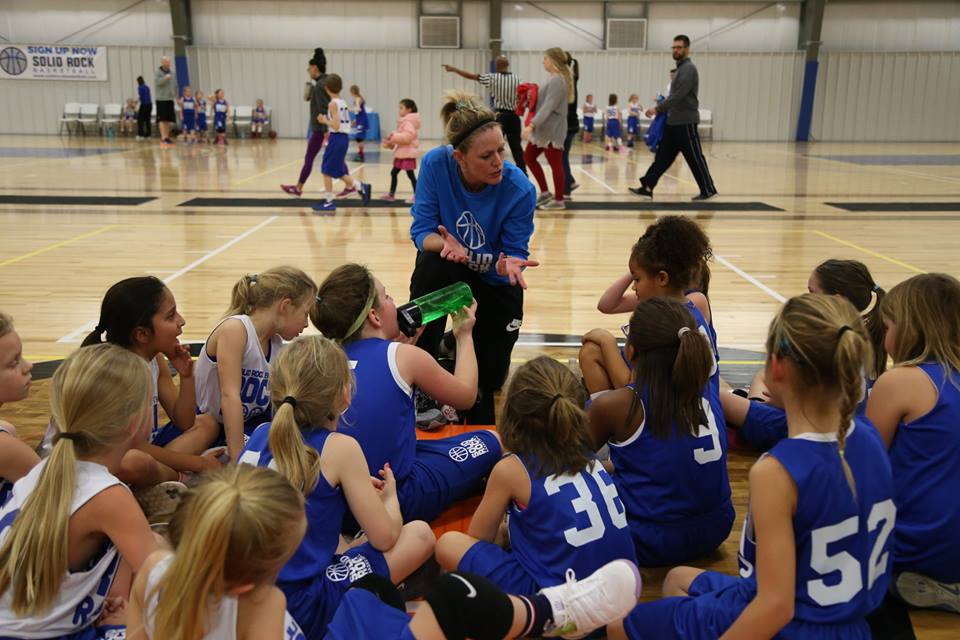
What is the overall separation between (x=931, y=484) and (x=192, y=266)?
526 cm

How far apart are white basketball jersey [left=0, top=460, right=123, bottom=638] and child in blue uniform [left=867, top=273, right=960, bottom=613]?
174 cm

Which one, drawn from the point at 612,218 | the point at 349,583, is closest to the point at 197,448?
the point at 349,583

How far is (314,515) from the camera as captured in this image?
6.25ft

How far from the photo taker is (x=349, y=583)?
1989 millimetres

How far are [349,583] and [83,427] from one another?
694 mm

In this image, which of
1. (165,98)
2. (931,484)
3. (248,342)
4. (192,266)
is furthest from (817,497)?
(165,98)

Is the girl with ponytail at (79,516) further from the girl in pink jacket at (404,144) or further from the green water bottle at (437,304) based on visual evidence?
the girl in pink jacket at (404,144)

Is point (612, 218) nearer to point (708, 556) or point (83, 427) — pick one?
point (708, 556)

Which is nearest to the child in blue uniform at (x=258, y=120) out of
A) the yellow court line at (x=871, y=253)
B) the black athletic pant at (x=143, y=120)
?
the black athletic pant at (x=143, y=120)

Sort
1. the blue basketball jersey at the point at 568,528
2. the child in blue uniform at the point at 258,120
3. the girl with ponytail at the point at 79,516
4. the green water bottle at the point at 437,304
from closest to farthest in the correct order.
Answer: the girl with ponytail at the point at 79,516, the blue basketball jersey at the point at 568,528, the green water bottle at the point at 437,304, the child in blue uniform at the point at 258,120

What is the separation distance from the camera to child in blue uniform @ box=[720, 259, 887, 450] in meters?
2.89

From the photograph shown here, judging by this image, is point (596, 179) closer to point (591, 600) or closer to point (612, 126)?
point (612, 126)

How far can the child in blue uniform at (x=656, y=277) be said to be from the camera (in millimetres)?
2814

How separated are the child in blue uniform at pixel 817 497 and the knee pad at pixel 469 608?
445mm
